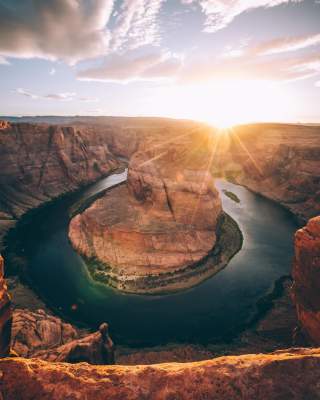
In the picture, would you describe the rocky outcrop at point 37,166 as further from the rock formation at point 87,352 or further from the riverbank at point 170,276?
the rock formation at point 87,352

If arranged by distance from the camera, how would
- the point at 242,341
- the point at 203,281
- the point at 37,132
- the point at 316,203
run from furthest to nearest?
the point at 37,132 < the point at 316,203 < the point at 203,281 < the point at 242,341

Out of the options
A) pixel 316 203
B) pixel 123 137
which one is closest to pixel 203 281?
pixel 316 203

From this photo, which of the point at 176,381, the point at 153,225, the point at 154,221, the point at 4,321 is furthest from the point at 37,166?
the point at 176,381

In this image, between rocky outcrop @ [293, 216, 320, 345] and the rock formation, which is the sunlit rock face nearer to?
the rock formation

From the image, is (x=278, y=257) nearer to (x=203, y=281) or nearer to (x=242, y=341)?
(x=203, y=281)

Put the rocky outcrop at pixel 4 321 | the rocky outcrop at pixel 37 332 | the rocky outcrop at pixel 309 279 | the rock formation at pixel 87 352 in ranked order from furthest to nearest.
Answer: the rocky outcrop at pixel 37 332 < the rocky outcrop at pixel 309 279 < the rock formation at pixel 87 352 < the rocky outcrop at pixel 4 321

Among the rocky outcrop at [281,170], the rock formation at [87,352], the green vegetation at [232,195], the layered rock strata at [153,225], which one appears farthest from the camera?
the green vegetation at [232,195]

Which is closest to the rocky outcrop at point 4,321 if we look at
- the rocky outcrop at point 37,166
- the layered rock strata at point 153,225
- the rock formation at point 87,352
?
the rock formation at point 87,352
